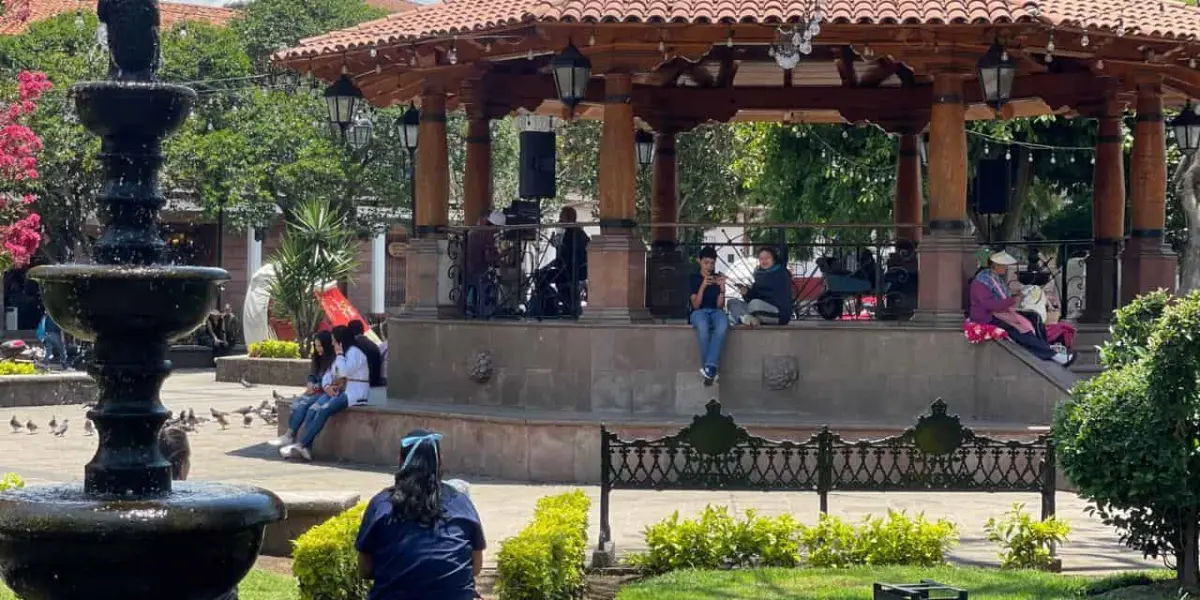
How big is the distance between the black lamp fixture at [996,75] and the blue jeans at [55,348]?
22285 mm

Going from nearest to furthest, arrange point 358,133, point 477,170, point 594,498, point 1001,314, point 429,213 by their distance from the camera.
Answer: point 594,498, point 1001,314, point 429,213, point 477,170, point 358,133

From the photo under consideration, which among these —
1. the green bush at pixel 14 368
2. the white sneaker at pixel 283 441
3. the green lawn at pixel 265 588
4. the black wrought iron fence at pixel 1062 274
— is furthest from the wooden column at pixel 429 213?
the green bush at pixel 14 368

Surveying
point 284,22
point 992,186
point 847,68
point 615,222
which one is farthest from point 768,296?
point 284,22

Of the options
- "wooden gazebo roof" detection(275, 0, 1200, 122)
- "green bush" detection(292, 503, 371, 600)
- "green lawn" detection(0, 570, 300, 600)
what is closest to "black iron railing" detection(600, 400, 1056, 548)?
"green lawn" detection(0, 570, 300, 600)

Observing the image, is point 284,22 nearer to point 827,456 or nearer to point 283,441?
point 283,441

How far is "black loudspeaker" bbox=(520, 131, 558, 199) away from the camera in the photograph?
22062 millimetres

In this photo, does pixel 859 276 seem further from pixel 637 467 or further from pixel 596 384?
pixel 637 467

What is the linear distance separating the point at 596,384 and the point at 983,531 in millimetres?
5010

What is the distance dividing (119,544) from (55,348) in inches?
1156

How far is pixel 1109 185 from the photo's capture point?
20.0 m

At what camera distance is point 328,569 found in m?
9.42

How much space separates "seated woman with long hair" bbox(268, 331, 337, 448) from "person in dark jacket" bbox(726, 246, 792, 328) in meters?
4.18

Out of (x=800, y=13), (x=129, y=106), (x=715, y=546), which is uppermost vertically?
(x=800, y=13)

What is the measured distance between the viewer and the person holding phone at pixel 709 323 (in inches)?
653
